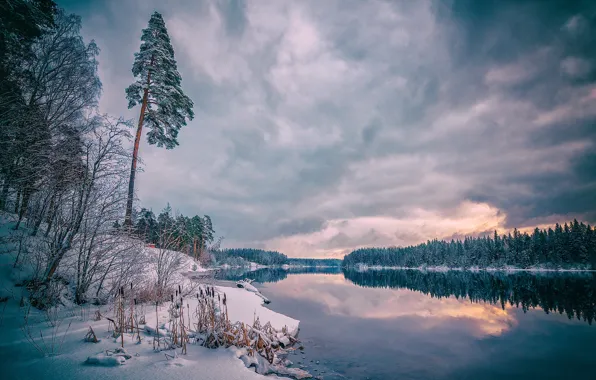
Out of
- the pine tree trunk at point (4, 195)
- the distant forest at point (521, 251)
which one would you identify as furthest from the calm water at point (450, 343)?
the distant forest at point (521, 251)

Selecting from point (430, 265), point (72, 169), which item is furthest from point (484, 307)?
point (430, 265)

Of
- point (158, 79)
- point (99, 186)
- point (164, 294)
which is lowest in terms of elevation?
point (164, 294)

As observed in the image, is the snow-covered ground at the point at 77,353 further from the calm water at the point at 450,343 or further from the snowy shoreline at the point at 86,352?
the calm water at the point at 450,343

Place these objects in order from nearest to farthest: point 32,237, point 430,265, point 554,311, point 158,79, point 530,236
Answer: point 32,237 → point 158,79 → point 554,311 → point 530,236 → point 430,265

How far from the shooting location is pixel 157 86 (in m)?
18.8

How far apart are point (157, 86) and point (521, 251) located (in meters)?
125

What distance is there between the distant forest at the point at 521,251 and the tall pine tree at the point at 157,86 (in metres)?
118

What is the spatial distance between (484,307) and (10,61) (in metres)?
38.1

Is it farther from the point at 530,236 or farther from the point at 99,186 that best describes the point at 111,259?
the point at 530,236

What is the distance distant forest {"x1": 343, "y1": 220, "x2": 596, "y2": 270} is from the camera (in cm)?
8038

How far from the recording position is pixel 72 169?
29.7ft

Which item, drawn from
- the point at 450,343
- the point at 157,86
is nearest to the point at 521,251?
the point at 450,343

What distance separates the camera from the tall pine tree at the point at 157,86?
1844cm

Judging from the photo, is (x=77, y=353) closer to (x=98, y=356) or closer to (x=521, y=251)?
(x=98, y=356)
